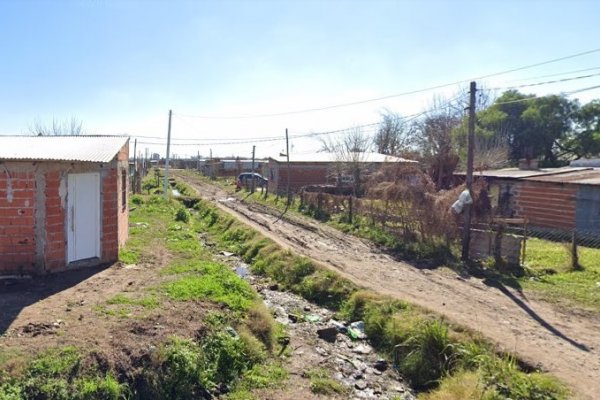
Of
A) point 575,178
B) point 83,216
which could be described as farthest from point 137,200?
point 575,178

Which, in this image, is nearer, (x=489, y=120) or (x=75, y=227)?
(x=75, y=227)

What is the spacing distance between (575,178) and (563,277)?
8.25m

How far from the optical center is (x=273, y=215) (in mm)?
22297

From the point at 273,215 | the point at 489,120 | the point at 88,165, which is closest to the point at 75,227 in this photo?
the point at 88,165

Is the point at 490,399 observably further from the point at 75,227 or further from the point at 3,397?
the point at 75,227

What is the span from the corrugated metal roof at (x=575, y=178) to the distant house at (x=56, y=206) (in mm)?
16084

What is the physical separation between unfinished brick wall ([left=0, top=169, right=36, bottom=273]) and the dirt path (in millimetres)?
6906

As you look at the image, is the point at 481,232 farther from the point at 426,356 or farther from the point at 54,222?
the point at 54,222

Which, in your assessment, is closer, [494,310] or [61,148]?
[494,310]

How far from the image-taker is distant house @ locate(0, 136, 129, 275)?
8.70 m

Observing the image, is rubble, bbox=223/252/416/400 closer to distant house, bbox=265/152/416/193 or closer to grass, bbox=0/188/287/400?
grass, bbox=0/188/287/400

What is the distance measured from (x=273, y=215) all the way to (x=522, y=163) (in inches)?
567

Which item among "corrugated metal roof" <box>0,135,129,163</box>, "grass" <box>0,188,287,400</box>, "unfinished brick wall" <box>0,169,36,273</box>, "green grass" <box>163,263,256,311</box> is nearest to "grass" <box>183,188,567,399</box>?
"grass" <box>0,188,287,400</box>

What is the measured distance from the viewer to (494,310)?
877 centimetres
